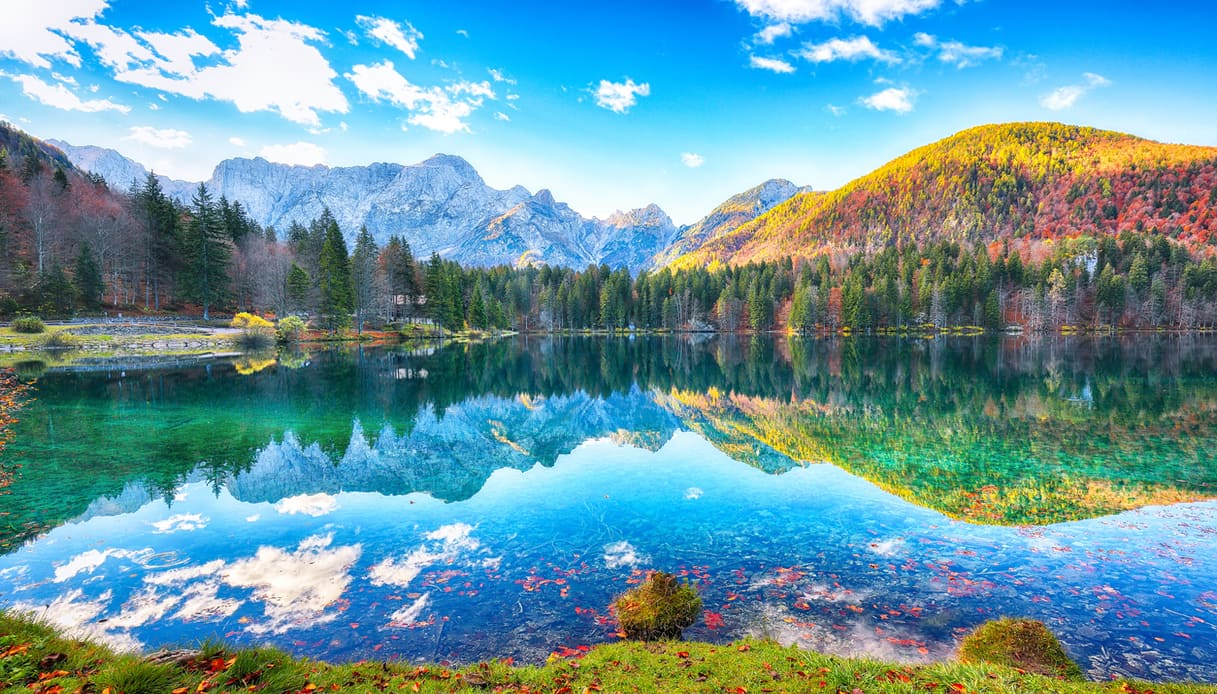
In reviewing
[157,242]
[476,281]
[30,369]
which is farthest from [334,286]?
[476,281]

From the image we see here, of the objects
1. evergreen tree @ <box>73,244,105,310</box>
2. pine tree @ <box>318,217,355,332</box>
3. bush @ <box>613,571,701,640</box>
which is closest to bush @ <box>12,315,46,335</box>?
evergreen tree @ <box>73,244,105,310</box>

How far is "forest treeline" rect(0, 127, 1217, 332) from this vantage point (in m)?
78.9

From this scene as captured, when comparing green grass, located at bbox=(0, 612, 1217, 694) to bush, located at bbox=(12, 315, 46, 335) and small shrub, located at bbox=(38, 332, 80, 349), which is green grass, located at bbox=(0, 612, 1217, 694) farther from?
small shrub, located at bbox=(38, 332, 80, 349)

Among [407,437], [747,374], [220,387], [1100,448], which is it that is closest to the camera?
[1100,448]

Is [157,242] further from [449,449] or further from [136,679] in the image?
[136,679]

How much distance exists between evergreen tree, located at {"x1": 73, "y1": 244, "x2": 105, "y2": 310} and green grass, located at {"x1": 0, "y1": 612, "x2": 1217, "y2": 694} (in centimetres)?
9205

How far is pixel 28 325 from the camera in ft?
191

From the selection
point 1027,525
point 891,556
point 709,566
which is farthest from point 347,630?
point 1027,525

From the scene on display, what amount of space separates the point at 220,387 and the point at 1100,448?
52562 mm

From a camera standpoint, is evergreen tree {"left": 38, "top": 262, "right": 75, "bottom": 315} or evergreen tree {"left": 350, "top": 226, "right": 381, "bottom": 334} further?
evergreen tree {"left": 350, "top": 226, "right": 381, "bottom": 334}

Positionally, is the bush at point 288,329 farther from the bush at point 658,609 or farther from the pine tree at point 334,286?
the bush at point 658,609

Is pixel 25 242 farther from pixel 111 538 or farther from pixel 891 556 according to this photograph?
pixel 891 556

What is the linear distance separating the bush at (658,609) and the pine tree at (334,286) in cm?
8794

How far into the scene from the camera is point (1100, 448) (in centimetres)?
A: 2223
